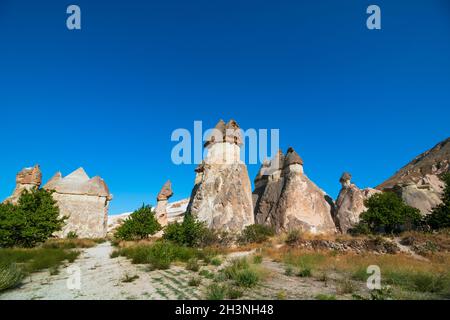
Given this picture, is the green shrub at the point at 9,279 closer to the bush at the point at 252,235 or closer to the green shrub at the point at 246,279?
the green shrub at the point at 246,279

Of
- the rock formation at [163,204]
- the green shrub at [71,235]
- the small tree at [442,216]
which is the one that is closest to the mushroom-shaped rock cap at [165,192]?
the rock formation at [163,204]

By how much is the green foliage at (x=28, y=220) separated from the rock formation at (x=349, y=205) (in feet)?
83.6

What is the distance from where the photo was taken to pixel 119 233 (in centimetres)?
2084

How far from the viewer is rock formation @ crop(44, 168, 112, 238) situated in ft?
90.3

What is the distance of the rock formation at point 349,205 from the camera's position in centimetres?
2579

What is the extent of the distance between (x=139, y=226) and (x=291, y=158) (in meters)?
18.2

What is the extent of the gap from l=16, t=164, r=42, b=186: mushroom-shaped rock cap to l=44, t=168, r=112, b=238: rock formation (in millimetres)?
2052

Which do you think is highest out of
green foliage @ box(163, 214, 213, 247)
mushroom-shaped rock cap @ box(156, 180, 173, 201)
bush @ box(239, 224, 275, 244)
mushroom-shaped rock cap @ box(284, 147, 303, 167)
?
mushroom-shaped rock cap @ box(284, 147, 303, 167)

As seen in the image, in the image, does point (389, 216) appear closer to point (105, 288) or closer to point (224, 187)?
point (224, 187)

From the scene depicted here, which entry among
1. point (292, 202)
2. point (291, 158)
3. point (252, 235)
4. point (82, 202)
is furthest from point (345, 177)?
point (82, 202)

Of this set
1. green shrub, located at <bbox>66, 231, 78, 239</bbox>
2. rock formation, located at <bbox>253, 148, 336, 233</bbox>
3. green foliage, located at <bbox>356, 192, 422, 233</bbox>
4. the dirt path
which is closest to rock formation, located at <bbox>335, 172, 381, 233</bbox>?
rock formation, located at <bbox>253, 148, 336, 233</bbox>

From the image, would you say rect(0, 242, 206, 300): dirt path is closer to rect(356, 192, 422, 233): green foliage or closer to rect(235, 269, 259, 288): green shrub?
rect(235, 269, 259, 288): green shrub

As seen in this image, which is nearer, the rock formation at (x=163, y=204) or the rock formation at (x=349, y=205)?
A: the rock formation at (x=349, y=205)
